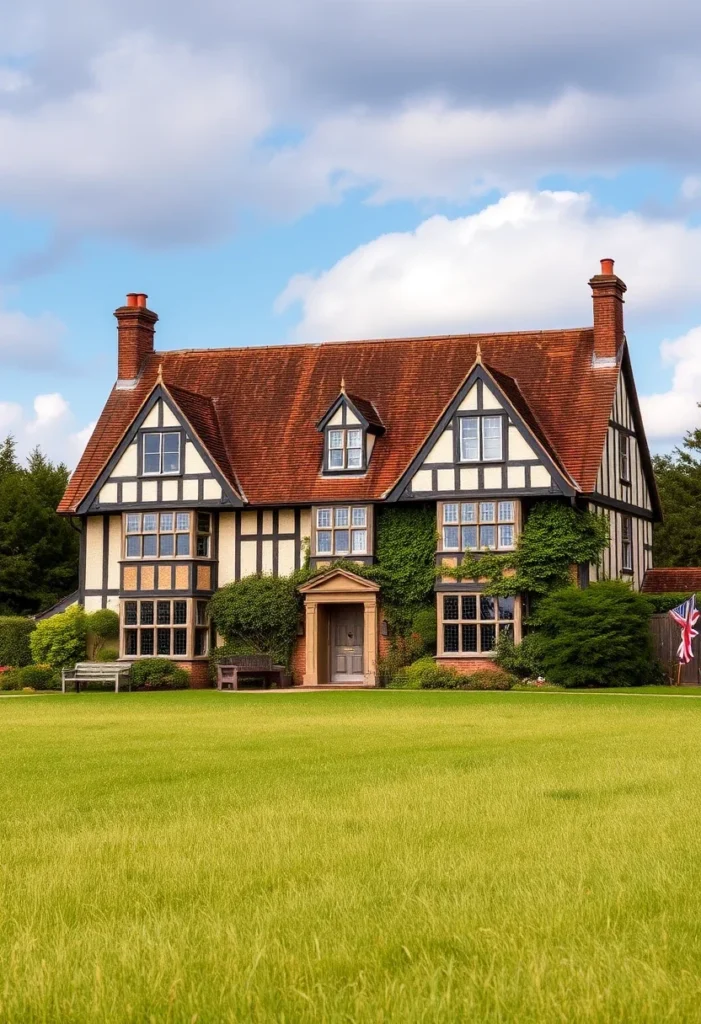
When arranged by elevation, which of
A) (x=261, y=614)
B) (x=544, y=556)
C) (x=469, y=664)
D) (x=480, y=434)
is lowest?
(x=469, y=664)

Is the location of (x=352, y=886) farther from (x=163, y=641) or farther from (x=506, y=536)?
(x=163, y=641)

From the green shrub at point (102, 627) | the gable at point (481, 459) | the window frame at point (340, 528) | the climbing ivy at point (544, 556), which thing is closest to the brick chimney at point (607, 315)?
the gable at point (481, 459)

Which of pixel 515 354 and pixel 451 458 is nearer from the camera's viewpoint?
pixel 451 458

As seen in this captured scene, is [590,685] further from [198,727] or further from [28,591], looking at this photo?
[28,591]

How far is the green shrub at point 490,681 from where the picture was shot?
34.7 m

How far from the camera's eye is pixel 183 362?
143 ft

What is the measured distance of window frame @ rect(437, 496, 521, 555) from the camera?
36.8 m

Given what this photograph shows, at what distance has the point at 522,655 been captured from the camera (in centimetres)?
3581

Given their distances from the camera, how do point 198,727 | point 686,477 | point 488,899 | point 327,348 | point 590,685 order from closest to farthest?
1. point 488,899
2. point 198,727
3. point 590,685
4. point 327,348
5. point 686,477

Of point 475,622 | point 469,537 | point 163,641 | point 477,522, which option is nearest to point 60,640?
point 163,641

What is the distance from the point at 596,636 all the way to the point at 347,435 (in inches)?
364

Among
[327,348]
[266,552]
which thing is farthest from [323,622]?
[327,348]

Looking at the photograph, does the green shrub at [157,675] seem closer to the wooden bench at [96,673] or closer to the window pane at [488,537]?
the wooden bench at [96,673]

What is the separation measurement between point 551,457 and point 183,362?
523 inches
